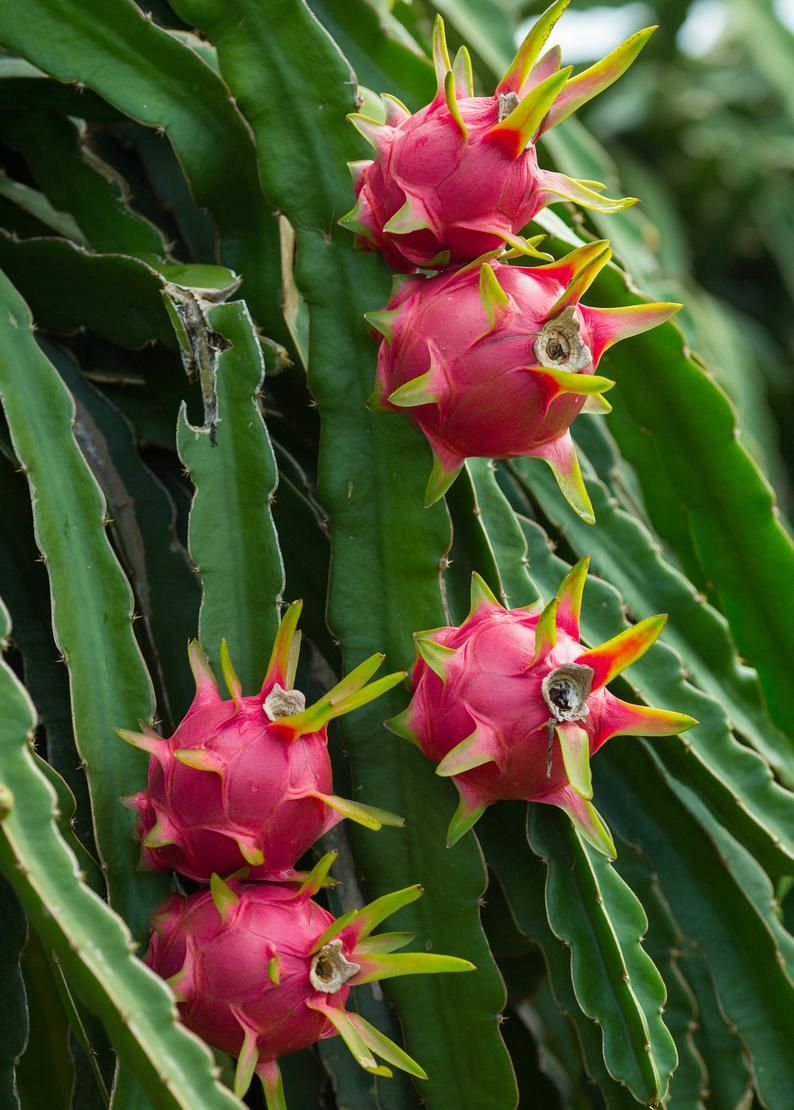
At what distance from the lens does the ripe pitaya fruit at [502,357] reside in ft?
2.22

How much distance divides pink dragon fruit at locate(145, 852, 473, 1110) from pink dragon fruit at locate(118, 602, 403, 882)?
0.02 metres

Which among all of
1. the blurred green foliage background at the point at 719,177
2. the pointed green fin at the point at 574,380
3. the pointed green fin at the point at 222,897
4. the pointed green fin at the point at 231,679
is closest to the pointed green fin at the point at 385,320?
the pointed green fin at the point at 574,380

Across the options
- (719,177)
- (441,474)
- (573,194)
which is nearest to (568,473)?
(441,474)

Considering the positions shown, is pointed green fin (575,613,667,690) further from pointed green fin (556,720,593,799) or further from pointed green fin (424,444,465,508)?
pointed green fin (424,444,465,508)

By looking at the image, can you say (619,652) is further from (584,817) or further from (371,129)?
(371,129)

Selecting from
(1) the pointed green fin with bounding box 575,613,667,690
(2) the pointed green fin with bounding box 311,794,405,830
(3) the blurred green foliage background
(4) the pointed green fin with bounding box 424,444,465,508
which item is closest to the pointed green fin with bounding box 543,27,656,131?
(4) the pointed green fin with bounding box 424,444,465,508

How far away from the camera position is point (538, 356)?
677mm

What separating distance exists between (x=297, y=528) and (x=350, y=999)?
33 cm

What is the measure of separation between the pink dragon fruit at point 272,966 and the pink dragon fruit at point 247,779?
0.02 metres

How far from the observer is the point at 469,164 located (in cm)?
71

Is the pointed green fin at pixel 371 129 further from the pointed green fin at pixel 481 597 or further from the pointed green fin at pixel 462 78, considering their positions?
the pointed green fin at pixel 481 597

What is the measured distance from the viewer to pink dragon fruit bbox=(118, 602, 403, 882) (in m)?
0.65

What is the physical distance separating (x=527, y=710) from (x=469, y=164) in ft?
1.06

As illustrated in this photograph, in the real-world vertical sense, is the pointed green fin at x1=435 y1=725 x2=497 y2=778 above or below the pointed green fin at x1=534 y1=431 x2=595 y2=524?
below
